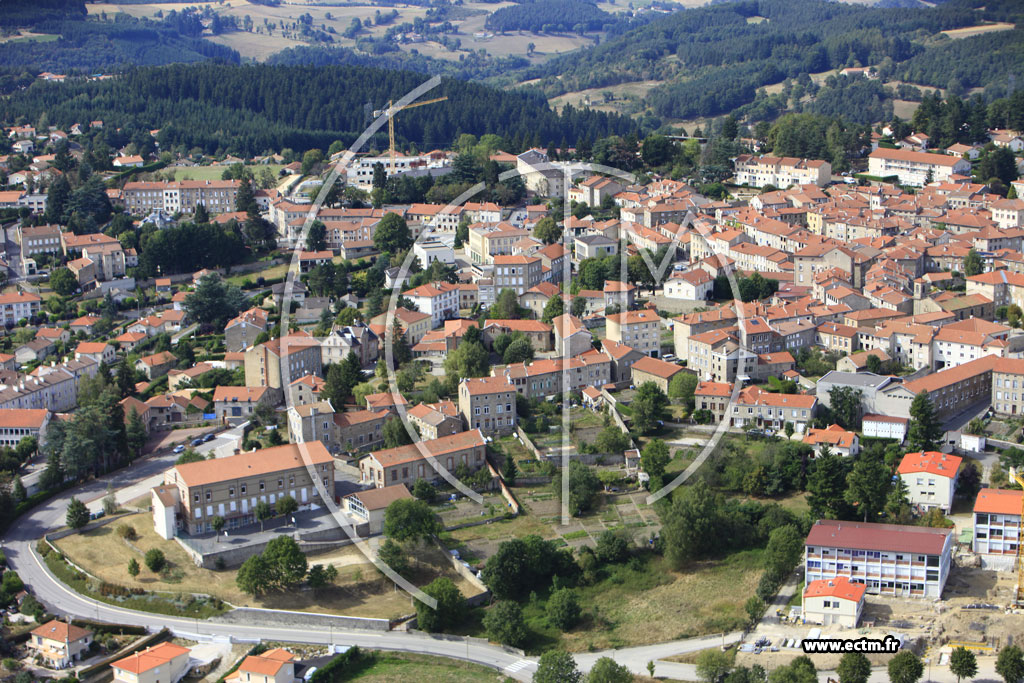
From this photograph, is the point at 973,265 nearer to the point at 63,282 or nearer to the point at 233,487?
the point at 233,487

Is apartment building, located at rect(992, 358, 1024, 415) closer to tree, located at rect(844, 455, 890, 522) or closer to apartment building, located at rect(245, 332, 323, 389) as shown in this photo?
tree, located at rect(844, 455, 890, 522)

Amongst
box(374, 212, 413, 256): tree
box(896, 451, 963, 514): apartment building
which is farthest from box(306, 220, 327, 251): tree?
box(896, 451, 963, 514): apartment building

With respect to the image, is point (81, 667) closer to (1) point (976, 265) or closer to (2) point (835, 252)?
(2) point (835, 252)

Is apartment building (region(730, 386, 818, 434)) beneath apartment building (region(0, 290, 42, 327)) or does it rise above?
above

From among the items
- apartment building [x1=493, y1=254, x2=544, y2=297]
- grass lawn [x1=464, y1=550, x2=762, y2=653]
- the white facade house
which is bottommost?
grass lawn [x1=464, y1=550, x2=762, y2=653]

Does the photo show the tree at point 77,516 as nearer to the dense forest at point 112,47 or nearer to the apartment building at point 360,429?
the apartment building at point 360,429

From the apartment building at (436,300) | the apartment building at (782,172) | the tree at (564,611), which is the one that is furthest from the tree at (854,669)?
the apartment building at (782,172)
